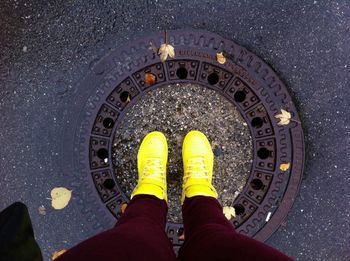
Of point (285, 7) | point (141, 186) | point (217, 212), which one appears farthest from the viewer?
point (285, 7)

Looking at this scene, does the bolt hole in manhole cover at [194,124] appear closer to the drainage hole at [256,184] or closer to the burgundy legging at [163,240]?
the drainage hole at [256,184]

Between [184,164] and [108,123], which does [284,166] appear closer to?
[184,164]

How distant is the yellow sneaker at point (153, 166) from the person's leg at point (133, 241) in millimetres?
117

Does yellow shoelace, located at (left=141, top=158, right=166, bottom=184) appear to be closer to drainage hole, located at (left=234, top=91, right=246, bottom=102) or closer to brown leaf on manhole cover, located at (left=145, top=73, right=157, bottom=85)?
brown leaf on manhole cover, located at (left=145, top=73, right=157, bottom=85)

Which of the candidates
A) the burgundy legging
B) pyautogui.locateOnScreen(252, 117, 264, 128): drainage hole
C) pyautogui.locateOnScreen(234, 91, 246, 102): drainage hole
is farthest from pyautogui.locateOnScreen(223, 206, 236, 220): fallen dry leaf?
pyautogui.locateOnScreen(234, 91, 246, 102): drainage hole

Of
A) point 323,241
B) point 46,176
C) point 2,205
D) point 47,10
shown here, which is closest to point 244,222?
point 323,241

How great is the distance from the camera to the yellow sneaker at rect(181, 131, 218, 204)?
7.67 feet

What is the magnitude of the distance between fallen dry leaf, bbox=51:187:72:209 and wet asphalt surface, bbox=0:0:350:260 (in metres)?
0.03

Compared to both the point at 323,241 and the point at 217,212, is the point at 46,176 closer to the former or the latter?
the point at 217,212

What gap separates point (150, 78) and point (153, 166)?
51cm

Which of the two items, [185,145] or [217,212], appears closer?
[217,212]

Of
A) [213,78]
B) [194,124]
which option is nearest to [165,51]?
[213,78]

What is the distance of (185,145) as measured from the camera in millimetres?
2494

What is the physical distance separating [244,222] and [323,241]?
0.48 metres
